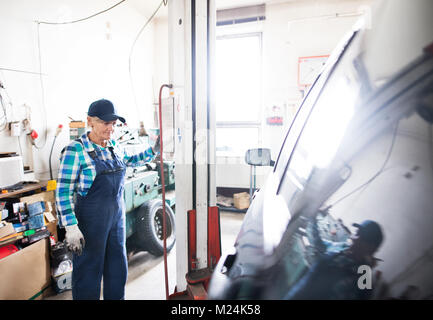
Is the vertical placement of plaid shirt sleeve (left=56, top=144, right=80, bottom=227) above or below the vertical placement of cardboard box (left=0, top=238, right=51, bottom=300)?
above

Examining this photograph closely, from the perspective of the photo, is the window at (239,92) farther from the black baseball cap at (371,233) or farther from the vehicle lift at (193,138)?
the black baseball cap at (371,233)

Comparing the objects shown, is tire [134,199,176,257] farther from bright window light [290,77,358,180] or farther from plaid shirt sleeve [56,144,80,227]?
bright window light [290,77,358,180]

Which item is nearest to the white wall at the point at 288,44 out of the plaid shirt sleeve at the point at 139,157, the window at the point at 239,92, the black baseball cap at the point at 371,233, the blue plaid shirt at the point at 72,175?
the window at the point at 239,92

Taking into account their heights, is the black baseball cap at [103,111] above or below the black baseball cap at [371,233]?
above

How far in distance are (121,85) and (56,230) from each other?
2.58 meters

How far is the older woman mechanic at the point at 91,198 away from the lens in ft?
5.51

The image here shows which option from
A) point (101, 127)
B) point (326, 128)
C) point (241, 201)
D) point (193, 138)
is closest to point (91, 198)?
point (101, 127)

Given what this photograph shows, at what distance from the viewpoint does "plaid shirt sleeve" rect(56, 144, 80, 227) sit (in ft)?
5.45

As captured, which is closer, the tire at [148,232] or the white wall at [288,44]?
the tire at [148,232]

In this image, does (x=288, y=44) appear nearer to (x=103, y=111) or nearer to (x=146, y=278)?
(x=103, y=111)

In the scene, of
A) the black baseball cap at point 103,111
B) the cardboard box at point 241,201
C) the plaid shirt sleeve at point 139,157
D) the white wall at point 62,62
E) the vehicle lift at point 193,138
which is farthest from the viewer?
the cardboard box at point 241,201

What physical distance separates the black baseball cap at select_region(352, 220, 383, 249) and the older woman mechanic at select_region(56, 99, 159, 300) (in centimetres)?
166

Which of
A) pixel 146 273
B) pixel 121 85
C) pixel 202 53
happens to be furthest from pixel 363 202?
pixel 121 85

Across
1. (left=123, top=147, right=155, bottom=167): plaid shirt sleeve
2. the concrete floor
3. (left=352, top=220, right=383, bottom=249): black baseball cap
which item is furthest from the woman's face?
(left=352, top=220, right=383, bottom=249): black baseball cap
